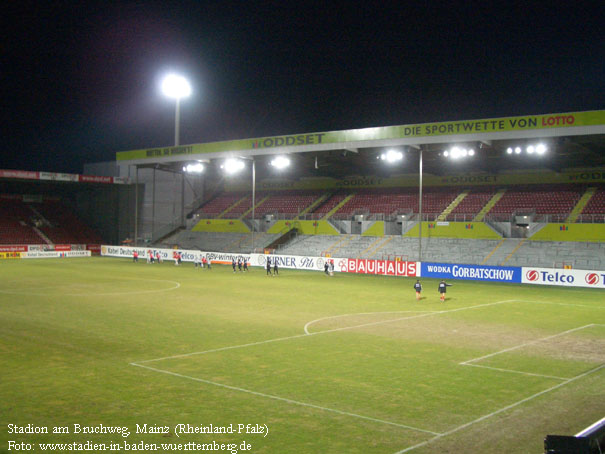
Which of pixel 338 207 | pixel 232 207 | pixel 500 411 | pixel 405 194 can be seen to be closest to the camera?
pixel 500 411

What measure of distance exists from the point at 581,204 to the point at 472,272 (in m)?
14.2

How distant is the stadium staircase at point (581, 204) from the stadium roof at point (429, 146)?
102 inches

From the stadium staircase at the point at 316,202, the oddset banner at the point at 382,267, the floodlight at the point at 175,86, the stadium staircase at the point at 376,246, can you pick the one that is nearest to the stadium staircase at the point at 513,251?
the oddset banner at the point at 382,267

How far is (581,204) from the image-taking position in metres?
45.8

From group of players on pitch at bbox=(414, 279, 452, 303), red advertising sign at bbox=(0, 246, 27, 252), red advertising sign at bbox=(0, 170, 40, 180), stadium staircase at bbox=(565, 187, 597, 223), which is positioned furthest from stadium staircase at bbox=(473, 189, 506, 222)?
red advertising sign at bbox=(0, 170, 40, 180)

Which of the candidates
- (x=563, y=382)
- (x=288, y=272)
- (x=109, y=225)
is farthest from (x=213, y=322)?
(x=109, y=225)

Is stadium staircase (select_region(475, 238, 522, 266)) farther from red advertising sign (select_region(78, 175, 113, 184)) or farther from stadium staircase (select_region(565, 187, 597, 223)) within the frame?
red advertising sign (select_region(78, 175, 113, 184))

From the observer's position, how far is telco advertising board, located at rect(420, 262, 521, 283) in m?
37.2

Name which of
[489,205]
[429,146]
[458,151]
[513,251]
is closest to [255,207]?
[429,146]

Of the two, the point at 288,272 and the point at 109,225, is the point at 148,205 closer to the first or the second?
the point at 109,225

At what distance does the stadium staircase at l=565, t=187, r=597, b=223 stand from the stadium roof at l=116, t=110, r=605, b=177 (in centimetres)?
260

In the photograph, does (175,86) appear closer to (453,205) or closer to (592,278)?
(453,205)

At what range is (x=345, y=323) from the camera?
66.5 ft

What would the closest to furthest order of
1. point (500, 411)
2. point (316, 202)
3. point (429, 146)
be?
point (500, 411), point (429, 146), point (316, 202)
